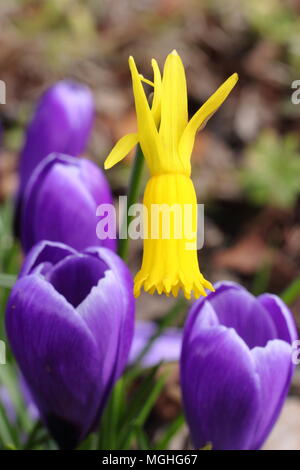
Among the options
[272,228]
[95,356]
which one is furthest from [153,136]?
[272,228]

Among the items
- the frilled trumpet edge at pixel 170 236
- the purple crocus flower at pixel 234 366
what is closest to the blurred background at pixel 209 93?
the purple crocus flower at pixel 234 366

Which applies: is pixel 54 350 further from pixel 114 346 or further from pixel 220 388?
pixel 220 388

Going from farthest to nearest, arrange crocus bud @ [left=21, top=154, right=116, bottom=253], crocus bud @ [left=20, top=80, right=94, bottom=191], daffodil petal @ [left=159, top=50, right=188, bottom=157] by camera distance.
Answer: crocus bud @ [left=20, top=80, right=94, bottom=191]
crocus bud @ [left=21, top=154, right=116, bottom=253]
daffodil petal @ [left=159, top=50, right=188, bottom=157]

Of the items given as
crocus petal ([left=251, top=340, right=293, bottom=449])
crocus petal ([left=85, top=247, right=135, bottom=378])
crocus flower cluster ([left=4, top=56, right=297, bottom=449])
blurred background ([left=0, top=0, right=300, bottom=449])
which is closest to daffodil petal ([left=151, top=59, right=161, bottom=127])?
crocus flower cluster ([left=4, top=56, right=297, bottom=449])

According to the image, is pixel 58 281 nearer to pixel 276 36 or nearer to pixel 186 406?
pixel 186 406

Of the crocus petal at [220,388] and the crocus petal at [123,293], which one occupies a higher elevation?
the crocus petal at [123,293]

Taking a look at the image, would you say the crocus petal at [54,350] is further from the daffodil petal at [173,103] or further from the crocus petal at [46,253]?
the daffodil petal at [173,103]

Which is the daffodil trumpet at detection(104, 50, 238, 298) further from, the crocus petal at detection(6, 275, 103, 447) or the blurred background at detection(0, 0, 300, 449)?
the blurred background at detection(0, 0, 300, 449)
